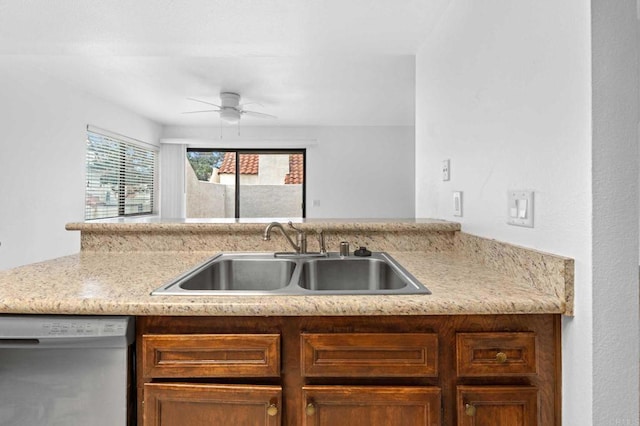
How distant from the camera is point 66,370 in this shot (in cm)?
94

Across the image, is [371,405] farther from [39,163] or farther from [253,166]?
[253,166]

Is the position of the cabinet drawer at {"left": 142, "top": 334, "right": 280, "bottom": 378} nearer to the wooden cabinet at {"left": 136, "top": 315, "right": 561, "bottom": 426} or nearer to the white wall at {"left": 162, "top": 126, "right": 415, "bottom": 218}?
the wooden cabinet at {"left": 136, "top": 315, "right": 561, "bottom": 426}

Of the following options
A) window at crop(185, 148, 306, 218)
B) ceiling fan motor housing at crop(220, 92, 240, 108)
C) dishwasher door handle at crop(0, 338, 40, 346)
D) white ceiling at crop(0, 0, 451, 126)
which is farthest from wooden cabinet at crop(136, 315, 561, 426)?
window at crop(185, 148, 306, 218)

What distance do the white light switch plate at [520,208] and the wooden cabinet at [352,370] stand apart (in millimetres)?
282

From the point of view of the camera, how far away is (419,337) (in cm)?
92

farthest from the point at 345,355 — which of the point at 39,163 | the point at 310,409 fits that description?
the point at 39,163

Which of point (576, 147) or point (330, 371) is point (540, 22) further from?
point (330, 371)

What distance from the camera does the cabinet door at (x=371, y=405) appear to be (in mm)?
917

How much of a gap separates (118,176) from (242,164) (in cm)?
189

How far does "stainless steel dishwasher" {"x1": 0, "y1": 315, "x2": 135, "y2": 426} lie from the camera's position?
92cm

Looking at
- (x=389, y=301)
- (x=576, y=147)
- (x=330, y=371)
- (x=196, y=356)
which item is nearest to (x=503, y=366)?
(x=389, y=301)

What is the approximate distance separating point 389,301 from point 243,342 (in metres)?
0.38

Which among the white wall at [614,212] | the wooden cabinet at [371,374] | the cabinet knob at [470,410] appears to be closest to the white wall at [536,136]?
the white wall at [614,212]

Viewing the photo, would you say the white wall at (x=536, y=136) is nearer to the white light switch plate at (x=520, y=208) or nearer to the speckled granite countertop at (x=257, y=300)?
the white light switch plate at (x=520, y=208)
